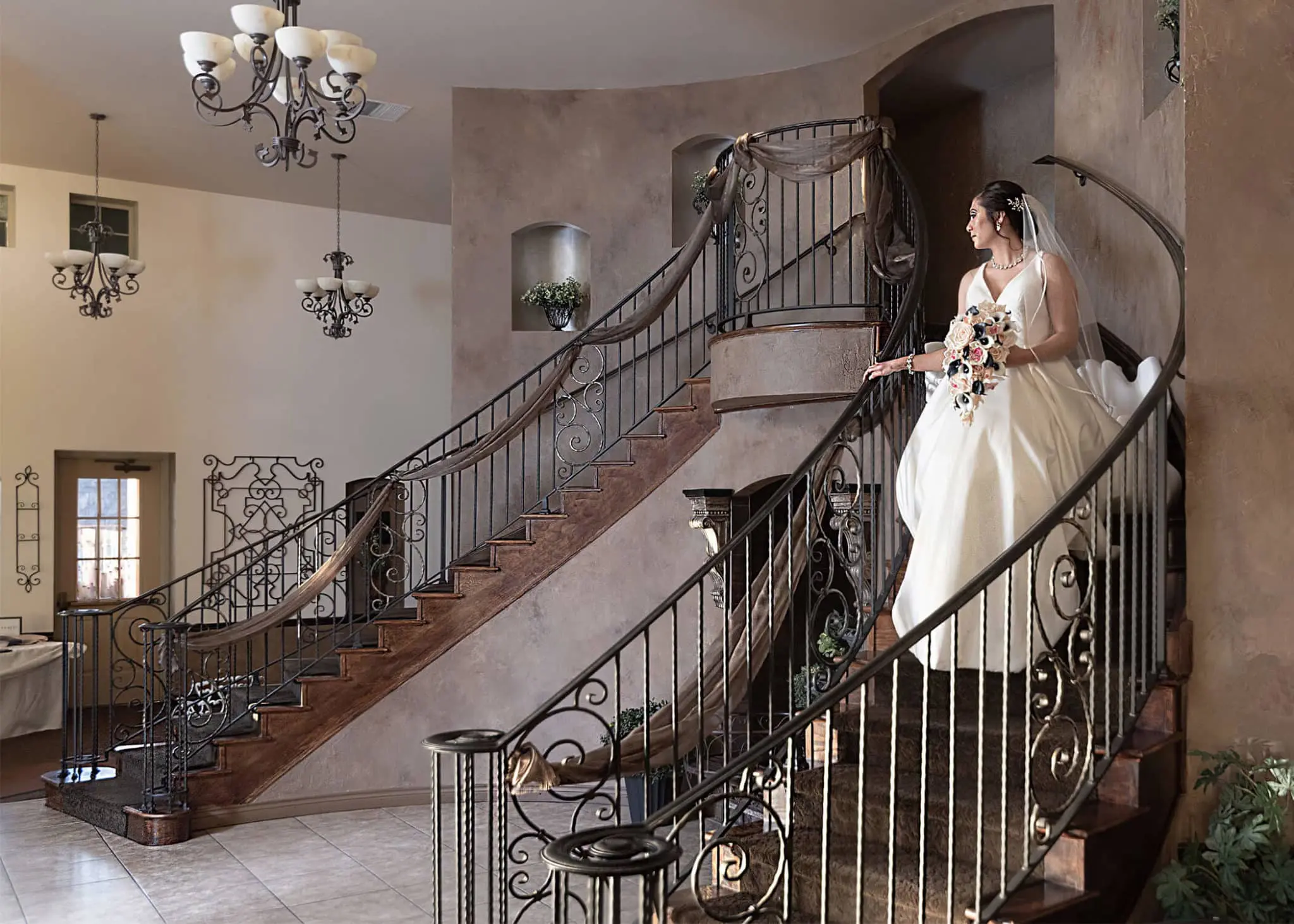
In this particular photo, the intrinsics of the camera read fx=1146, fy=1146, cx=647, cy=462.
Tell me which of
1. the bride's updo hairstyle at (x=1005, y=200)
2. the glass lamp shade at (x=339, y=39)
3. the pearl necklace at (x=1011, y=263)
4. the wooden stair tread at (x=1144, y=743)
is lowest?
the wooden stair tread at (x=1144, y=743)

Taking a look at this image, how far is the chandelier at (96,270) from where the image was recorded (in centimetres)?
859

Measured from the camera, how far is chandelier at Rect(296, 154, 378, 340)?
32.4 feet

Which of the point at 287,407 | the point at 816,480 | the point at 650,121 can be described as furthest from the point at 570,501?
the point at 287,407

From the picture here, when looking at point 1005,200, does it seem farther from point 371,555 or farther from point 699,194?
point 699,194

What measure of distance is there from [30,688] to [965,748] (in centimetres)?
793

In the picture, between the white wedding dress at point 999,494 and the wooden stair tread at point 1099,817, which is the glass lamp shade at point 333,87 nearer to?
the white wedding dress at point 999,494

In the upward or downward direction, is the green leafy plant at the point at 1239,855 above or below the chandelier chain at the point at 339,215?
below

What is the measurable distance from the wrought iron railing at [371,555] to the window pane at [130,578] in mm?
227

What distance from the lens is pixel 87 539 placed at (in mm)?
10219

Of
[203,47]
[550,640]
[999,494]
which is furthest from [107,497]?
[999,494]

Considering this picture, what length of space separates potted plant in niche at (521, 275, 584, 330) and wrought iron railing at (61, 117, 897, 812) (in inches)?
12.5

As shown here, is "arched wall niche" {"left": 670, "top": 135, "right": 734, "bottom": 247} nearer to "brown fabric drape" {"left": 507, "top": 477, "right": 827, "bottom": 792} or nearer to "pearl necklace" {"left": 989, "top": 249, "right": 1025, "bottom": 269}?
"brown fabric drape" {"left": 507, "top": 477, "right": 827, "bottom": 792}

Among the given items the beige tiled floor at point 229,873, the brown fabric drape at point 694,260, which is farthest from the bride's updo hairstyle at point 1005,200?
the beige tiled floor at point 229,873

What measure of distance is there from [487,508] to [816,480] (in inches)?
185
